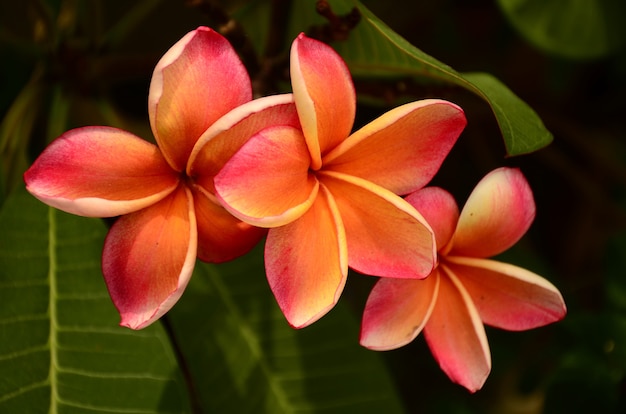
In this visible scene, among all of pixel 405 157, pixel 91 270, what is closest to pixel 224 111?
pixel 405 157

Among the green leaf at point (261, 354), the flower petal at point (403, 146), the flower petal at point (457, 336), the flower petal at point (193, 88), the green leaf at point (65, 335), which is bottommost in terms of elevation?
the green leaf at point (261, 354)

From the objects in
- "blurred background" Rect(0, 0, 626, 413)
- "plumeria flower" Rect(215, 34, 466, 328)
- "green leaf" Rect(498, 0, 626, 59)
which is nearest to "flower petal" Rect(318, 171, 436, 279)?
"plumeria flower" Rect(215, 34, 466, 328)

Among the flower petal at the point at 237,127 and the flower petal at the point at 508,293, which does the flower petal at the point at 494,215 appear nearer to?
the flower petal at the point at 508,293

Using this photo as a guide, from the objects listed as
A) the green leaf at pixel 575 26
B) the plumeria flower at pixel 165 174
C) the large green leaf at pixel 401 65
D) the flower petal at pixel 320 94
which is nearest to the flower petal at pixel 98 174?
the plumeria flower at pixel 165 174

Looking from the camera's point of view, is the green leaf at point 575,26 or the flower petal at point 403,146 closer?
the flower petal at point 403,146

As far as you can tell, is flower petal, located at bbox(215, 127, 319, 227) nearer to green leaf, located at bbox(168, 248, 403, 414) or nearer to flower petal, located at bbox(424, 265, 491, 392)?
flower petal, located at bbox(424, 265, 491, 392)

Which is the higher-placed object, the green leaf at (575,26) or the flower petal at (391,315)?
the green leaf at (575,26)
